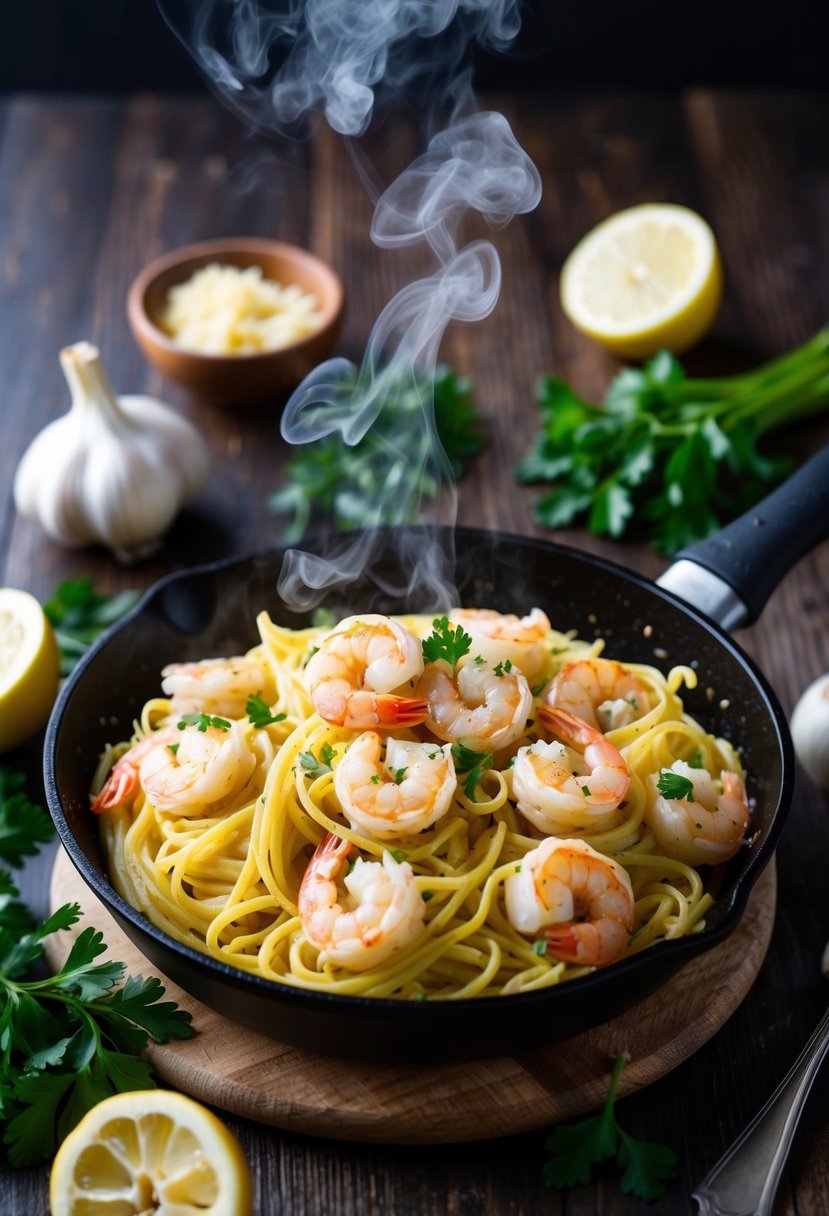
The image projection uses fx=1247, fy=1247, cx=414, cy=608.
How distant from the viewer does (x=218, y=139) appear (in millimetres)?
6430

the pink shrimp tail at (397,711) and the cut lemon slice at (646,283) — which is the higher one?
the pink shrimp tail at (397,711)

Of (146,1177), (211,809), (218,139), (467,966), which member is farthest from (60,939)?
(218,139)

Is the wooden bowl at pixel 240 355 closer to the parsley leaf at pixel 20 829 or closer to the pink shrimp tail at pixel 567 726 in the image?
the parsley leaf at pixel 20 829

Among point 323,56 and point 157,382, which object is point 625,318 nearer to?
point 323,56

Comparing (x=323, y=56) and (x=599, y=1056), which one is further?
(x=323, y=56)

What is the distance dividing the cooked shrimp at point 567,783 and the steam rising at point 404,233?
95cm

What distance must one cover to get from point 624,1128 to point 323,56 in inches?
145

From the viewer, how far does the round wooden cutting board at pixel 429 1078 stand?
256 centimetres

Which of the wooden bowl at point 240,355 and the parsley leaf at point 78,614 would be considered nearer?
the parsley leaf at point 78,614

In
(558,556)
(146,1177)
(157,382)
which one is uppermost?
(558,556)

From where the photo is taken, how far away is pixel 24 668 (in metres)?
3.40

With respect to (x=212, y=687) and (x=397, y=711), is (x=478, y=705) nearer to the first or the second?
(x=397, y=711)

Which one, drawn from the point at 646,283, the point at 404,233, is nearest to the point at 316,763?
the point at 646,283

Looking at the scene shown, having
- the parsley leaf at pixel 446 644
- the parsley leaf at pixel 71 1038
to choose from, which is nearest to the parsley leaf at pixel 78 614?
the parsley leaf at pixel 71 1038
